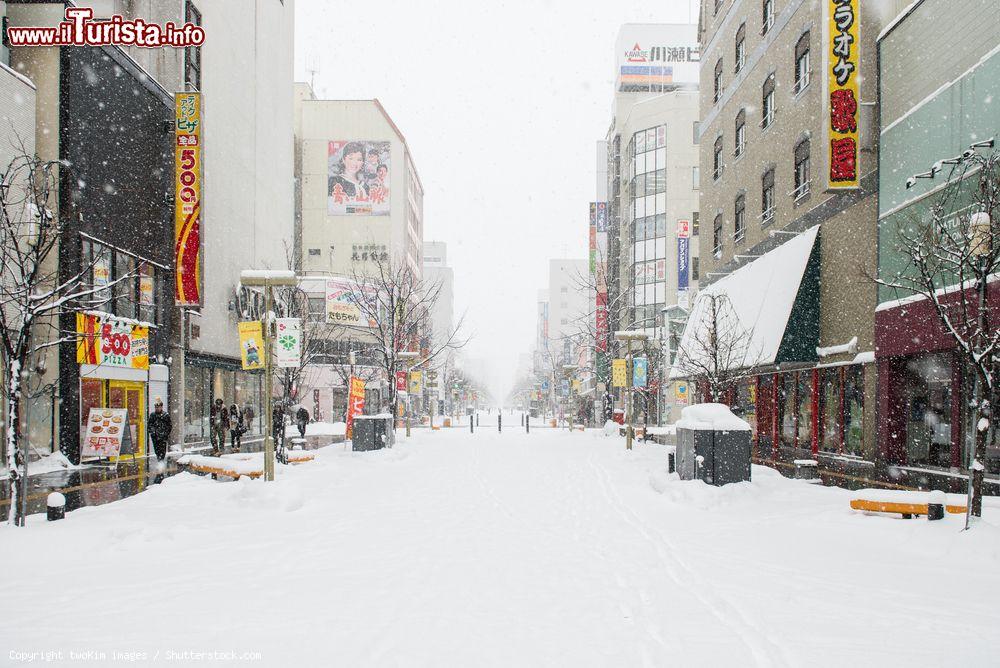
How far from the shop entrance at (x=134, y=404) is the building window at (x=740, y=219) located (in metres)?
23.6

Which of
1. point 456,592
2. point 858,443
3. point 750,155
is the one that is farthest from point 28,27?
point 858,443

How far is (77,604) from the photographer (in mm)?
6805

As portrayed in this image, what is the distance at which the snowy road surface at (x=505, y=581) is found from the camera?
5793 millimetres

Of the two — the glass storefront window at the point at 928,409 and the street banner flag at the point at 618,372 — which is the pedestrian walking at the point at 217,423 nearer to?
the street banner flag at the point at 618,372

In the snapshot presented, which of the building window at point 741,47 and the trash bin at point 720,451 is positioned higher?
the building window at point 741,47

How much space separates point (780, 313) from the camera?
23.2 m

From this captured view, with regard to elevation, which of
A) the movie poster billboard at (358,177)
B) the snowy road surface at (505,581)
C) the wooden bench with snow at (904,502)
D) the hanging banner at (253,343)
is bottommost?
the snowy road surface at (505,581)

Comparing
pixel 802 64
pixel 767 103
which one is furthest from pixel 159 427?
pixel 767 103

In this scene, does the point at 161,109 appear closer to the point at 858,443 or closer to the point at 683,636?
the point at 858,443

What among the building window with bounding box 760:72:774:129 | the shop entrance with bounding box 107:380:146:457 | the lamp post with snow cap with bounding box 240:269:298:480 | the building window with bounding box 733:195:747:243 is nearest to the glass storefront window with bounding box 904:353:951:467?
the building window with bounding box 760:72:774:129

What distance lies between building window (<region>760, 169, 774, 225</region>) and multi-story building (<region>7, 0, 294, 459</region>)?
19.2 meters

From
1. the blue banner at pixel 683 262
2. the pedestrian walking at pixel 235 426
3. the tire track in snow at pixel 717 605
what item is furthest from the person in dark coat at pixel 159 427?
the blue banner at pixel 683 262

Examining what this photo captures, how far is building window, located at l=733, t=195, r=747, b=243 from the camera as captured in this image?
1178 inches

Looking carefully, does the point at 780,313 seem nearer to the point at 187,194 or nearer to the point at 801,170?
the point at 801,170
